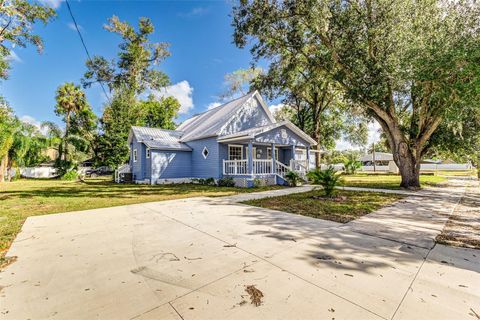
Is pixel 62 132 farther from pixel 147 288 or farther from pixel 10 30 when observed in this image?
pixel 147 288

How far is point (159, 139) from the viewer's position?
55.6 ft

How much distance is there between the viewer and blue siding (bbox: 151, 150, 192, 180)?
51.3 ft

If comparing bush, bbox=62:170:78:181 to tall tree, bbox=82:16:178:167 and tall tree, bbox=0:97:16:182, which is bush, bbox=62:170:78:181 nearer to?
tall tree, bbox=0:97:16:182

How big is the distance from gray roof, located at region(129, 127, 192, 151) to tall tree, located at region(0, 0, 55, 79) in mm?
8998

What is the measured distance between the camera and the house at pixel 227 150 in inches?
549

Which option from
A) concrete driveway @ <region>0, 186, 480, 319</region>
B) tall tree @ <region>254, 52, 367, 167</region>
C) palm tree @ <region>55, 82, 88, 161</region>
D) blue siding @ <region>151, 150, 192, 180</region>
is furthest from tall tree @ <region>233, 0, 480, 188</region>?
palm tree @ <region>55, 82, 88, 161</region>

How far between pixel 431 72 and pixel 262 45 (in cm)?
853

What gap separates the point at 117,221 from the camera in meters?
5.42

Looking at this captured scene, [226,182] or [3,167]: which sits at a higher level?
[3,167]

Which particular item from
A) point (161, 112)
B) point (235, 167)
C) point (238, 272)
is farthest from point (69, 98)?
point (238, 272)

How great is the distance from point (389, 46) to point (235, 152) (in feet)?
34.8

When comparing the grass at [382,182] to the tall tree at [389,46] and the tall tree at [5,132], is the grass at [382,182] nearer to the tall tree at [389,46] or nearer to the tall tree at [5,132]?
the tall tree at [389,46]

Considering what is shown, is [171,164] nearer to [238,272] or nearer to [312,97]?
[238,272]

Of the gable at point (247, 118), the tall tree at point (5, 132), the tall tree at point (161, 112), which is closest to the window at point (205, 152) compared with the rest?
the gable at point (247, 118)
